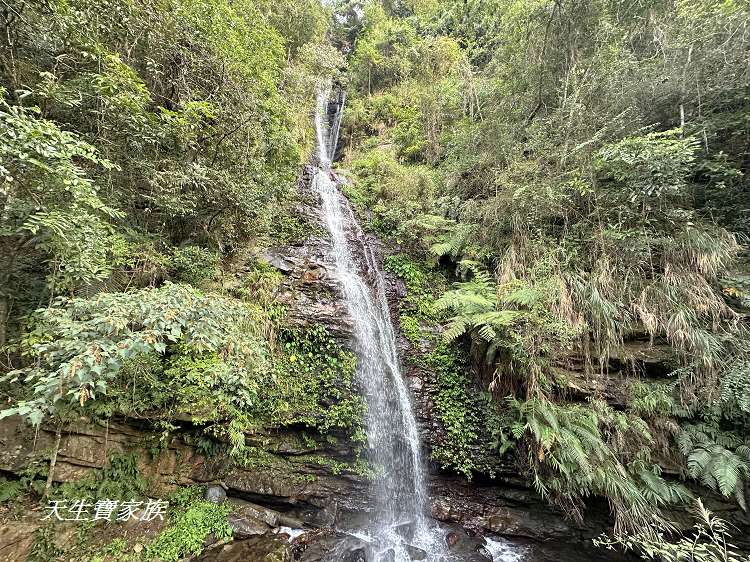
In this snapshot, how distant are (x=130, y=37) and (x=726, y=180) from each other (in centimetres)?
944

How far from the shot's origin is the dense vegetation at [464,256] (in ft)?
11.1

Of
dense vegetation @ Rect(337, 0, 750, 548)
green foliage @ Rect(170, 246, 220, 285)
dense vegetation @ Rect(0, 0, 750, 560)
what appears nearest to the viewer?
dense vegetation @ Rect(0, 0, 750, 560)

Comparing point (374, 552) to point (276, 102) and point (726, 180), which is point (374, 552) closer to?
point (726, 180)

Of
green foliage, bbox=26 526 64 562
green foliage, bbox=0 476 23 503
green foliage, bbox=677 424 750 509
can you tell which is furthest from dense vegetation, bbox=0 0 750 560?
green foliage, bbox=26 526 64 562

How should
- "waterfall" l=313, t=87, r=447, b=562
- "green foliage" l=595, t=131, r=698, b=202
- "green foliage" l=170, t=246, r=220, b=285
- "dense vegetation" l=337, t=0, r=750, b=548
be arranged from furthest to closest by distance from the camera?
"green foliage" l=170, t=246, r=220, b=285 → "waterfall" l=313, t=87, r=447, b=562 → "green foliage" l=595, t=131, r=698, b=202 → "dense vegetation" l=337, t=0, r=750, b=548

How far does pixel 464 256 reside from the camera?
22.7 ft

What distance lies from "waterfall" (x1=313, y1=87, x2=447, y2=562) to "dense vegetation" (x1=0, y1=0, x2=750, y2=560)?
513 mm

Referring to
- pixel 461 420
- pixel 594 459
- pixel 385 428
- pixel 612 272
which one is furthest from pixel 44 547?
pixel 612 272

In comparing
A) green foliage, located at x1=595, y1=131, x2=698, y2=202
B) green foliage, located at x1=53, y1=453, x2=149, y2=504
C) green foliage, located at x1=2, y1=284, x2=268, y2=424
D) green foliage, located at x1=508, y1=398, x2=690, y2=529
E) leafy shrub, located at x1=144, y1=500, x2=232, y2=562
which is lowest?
leafy shrub, located at x1=144, y1=500, x2=232, y2=562

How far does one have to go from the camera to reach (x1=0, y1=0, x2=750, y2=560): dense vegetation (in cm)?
337

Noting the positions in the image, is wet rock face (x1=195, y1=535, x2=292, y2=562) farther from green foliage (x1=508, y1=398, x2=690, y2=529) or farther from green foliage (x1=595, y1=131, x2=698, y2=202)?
green foliage (x1=595, y1=131, x2=698, y2=202)

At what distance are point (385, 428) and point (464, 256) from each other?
152 inches

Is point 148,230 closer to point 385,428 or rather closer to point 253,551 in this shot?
point 253,551

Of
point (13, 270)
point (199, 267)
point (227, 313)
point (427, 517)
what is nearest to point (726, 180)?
point (427, 517)
